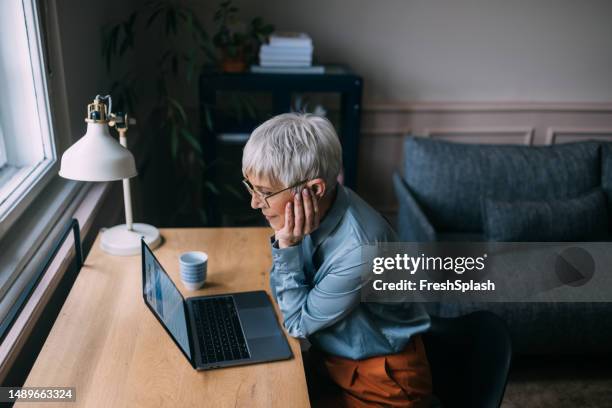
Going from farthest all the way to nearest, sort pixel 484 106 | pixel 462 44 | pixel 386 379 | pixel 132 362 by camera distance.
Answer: pixel 484 106
pixel 462 44
pixel 386 379
pixel 132 362

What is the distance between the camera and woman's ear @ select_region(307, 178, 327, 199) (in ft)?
3.79

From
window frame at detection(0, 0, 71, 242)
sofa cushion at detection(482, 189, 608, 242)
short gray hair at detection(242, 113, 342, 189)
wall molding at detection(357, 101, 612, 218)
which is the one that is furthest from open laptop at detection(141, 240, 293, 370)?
wall molding at detection(357, 101, 612, 218)

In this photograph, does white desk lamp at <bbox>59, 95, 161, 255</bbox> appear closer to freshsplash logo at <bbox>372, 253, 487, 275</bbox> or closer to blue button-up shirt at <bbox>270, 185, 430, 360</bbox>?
blue button-up shirt at <bbox>270, 185, 430, 360</bbox>

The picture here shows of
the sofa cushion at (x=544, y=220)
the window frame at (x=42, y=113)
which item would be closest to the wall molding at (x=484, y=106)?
the sofa cushion at (x=544, y=220)

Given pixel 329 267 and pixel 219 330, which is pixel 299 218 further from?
pixel 219 330

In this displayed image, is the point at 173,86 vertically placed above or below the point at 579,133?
above

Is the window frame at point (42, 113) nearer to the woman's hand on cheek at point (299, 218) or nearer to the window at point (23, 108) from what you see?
the window at point (23, 108)

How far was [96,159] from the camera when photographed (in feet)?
4.27

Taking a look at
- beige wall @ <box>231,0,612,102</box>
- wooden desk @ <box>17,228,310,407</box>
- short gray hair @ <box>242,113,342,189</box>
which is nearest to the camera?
wooden desk @ <box>17,228,310,407</box>

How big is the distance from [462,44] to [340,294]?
2.35 metres

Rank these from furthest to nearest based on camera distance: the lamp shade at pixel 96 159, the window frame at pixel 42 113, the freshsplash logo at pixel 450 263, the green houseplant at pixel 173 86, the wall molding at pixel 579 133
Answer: the wall molding at pixel 579 133 → the green houseplant at pixel 173 86 → the freshsplash logo at pixel 450 263 → the window frame at pixel 42 113 → the lamp shade at pixel 96 159

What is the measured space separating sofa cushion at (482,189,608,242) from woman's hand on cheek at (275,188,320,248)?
4.43 ft

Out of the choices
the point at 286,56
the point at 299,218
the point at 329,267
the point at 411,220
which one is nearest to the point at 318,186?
the point at 299,218

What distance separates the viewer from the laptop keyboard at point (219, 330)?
1161 millimetres
